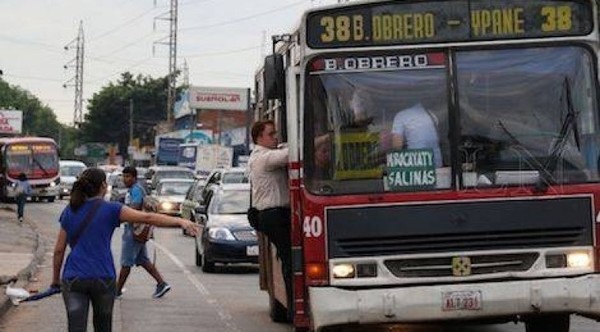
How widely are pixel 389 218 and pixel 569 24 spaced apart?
7.01ft

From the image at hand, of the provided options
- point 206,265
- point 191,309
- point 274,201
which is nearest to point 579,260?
point 274,201

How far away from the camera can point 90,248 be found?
7609mm

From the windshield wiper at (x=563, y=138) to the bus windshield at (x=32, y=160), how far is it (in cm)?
4543

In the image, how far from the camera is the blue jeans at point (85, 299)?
7.58m

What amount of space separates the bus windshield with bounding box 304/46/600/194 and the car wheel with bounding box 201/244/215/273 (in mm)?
10900

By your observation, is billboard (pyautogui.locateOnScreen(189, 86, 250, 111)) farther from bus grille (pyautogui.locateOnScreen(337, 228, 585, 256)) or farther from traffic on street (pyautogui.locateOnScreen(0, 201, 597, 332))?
bus grille (pyautogui.locateOnScreen(337, 228, 585, 256))

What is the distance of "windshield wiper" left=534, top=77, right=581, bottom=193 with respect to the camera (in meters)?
8.70

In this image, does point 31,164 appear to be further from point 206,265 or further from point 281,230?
point 281,230

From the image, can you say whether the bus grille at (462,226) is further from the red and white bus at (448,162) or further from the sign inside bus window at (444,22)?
the sign inside bus window at (444,22)

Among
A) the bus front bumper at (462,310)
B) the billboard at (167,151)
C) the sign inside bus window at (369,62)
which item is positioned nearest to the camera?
the bus front bumper at (462,310)

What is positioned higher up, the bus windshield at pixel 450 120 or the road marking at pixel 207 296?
the bus windshield at pixel 450 120

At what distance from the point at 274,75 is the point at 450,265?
2.13m

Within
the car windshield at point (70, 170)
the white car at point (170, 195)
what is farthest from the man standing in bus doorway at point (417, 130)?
the car windshield at point (70, 170)

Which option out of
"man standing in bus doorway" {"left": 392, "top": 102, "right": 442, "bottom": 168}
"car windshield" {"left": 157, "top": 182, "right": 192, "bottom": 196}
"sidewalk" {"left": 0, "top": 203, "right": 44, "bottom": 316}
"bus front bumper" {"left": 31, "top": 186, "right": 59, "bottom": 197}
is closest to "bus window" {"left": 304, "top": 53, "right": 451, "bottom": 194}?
"man standing in bus doorway" {"left": 392, "top": 102, "right": 442, "bottom": 168}
